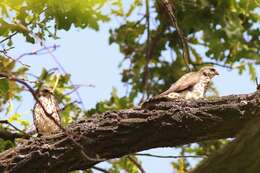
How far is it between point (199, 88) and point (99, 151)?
10.3 ft

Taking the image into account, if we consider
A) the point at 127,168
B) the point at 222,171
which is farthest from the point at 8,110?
the point at 222,171

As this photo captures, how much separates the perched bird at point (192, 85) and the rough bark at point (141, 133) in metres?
1.90

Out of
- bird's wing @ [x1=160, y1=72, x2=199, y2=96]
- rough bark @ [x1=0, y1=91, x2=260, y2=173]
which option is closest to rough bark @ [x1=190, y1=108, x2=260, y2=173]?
rough bark @ [x1=0, y1=91, x2=260, y2=173]

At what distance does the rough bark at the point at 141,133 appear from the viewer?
5004 millimetres

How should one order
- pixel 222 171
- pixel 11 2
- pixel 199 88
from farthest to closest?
1. pixel 199 88
2. pixel 11 2
3. pixel 222 171

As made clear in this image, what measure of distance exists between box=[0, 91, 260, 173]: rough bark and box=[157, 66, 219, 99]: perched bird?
190 centimetres

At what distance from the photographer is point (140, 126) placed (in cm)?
504

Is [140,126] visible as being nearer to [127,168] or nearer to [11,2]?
[11,2]

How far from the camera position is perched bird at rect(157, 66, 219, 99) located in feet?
24.2

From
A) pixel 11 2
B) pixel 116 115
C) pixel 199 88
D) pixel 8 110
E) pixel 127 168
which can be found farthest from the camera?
pixel 199 88

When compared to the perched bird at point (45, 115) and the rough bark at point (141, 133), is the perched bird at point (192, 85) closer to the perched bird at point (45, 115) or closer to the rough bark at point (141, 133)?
the perched bird at point (45, 115)

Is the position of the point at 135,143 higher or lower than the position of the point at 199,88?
lower

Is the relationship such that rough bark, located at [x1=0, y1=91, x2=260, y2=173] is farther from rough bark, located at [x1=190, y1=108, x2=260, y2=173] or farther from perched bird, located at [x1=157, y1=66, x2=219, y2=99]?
rough bark, located at [x1=190, y1=108, x2=260, y2=173]

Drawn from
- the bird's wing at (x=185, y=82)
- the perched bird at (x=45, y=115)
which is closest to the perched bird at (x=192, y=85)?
the bird's wing at (x=185, y=82)
